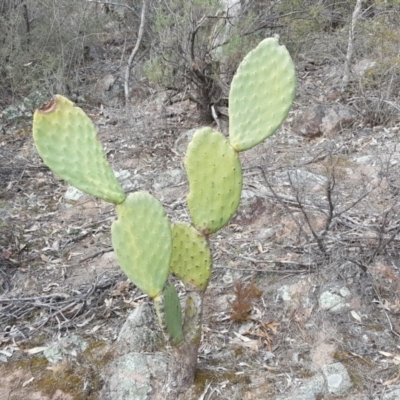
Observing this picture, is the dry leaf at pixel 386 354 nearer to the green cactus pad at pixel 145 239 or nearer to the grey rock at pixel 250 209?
the green cactus pad at pixel 145 239

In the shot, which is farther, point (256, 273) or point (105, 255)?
point (105, 255)

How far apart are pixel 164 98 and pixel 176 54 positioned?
0.78 metres

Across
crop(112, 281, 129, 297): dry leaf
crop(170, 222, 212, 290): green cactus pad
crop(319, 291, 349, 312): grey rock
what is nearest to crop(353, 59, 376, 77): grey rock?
crop(319, 291, 349, 312): grey rock

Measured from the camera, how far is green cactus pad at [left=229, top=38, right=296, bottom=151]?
1.89 m

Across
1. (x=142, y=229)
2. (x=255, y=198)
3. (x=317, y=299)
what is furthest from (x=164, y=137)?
(x=142, y=229)

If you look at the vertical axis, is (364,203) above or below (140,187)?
above

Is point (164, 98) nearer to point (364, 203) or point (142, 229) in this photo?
point (364, 203)

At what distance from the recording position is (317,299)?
7.88 feet

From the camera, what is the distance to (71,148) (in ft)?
6.05

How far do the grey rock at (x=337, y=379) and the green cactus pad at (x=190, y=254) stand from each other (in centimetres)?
61

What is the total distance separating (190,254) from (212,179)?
0.28 meters

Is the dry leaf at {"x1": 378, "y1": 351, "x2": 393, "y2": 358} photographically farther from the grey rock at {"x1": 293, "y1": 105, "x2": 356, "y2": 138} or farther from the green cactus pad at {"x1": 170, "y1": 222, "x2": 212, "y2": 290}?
the grey rock at {"x1": 293, "y1": 105, "x2": 356, "y2": 138}

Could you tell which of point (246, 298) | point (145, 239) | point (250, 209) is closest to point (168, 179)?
point (250, 209)

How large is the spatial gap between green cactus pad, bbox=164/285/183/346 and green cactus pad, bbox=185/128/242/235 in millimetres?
271
